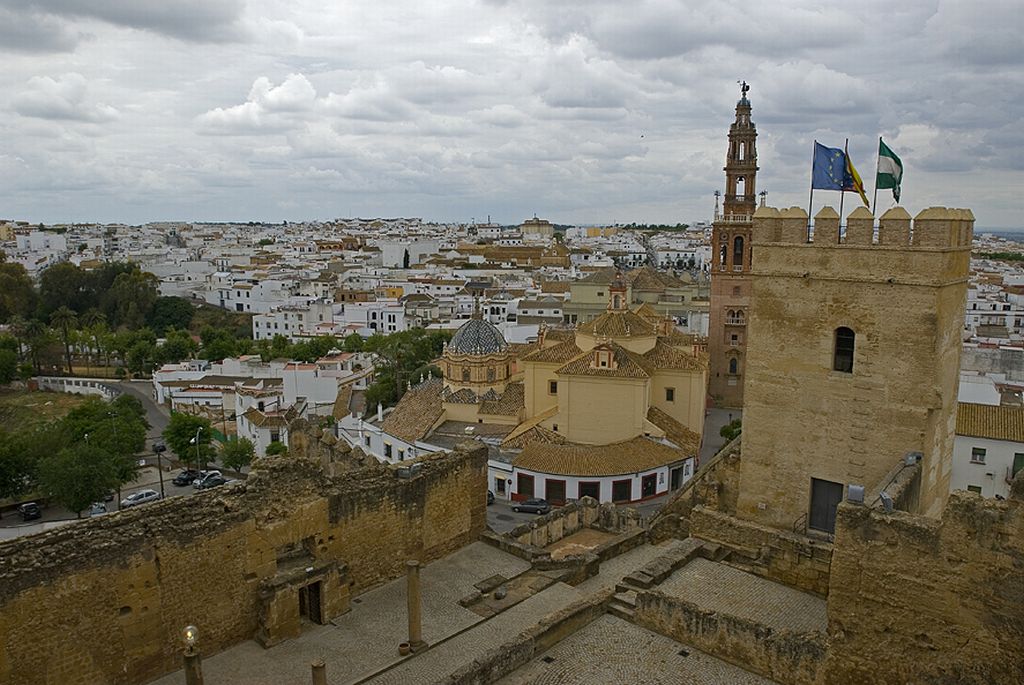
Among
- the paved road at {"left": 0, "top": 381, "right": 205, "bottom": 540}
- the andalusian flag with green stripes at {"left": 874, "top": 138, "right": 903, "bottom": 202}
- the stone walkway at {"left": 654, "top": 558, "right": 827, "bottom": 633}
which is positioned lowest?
the paved road at {"left": 0, "top": 381, "right": 205, "bottom": 540}

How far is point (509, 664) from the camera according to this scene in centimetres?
1042

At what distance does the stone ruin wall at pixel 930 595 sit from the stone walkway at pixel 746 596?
1.62m

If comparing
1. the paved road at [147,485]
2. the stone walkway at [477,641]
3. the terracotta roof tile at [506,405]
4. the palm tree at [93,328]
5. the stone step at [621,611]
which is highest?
the stone step at [621,611]

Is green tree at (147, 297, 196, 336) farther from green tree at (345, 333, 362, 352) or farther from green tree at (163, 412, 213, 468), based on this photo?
green tree at (163, 412, 213, 468)

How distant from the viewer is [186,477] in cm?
3444

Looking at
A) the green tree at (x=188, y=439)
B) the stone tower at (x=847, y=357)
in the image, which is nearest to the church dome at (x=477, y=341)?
the green tree at (x=188, y=439)

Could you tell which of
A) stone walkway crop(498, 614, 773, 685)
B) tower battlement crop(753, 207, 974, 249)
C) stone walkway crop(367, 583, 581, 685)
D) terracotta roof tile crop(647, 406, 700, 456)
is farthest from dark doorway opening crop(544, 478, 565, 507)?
tower battlement crop(753, 207, 974, 249)

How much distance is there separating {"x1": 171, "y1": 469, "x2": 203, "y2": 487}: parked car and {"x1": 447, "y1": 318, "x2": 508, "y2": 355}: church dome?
13.2 meters

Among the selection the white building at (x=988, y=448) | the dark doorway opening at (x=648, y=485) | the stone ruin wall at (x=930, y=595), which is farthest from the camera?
the dark doorway opening at (x=648, y=485)

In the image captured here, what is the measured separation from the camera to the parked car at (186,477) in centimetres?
3419

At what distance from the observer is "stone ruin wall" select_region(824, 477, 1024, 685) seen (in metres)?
8.10

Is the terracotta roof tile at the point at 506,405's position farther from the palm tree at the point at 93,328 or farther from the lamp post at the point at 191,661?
the palm tree at the point at 93,328

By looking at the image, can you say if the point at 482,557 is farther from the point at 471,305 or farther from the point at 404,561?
the point at 471,305

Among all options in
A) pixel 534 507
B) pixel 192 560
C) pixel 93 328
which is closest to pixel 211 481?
pixel 534 507
